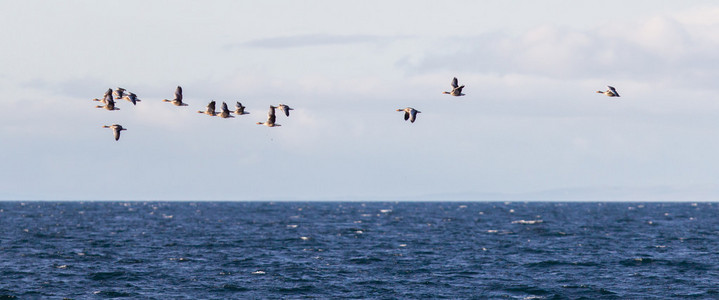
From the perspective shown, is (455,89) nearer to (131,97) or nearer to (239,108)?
(239,108)

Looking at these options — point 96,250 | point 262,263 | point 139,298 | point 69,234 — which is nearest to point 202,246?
point 96,250

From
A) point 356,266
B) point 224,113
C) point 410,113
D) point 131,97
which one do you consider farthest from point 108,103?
point 356,266

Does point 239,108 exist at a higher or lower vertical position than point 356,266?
higher

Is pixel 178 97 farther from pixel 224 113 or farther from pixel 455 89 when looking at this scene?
pixel 455 89

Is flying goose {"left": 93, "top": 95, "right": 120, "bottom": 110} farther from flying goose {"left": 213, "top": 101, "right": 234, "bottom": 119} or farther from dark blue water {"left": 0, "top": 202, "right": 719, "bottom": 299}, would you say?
dark blue water {"left": 0, "top": 202, "right": 719, "bottom": 299}

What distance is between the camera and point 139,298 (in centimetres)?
5572

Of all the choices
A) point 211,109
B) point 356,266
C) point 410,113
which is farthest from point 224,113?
point 356,266

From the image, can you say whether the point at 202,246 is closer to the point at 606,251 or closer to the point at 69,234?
the point at 69,234

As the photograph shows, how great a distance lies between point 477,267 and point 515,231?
2064 inches

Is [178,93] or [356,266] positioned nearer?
[178,93]

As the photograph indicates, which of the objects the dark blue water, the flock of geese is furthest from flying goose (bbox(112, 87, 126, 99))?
the dark blue water

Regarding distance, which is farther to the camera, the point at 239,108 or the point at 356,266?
the point at 356,266

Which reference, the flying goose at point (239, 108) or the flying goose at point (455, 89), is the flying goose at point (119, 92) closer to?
the flying goose at point (239, 108)

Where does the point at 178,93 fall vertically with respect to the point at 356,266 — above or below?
above
